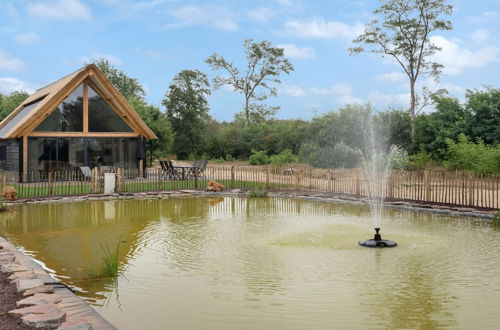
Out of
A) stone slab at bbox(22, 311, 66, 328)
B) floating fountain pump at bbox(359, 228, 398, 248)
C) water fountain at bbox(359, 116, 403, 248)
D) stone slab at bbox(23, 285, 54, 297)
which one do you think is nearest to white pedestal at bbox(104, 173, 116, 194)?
water fountain at bbox(359, 116, 403, 248)

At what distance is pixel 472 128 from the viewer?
2592 centimetres

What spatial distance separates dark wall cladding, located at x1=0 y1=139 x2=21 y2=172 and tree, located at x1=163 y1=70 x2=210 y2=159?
17958 millimetres

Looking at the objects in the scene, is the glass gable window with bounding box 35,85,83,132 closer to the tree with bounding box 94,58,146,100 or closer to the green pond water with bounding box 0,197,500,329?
the green pond water with bounding box 0,197,500,329

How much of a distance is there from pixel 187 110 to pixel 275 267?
34744 mm

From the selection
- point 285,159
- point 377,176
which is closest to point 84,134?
point 377,176

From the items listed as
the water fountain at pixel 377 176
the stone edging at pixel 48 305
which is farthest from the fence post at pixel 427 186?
the stone edging at pixel 48 305

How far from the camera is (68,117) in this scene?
2277 cm

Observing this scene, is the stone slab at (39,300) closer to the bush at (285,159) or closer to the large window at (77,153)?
the large window at (77,153)

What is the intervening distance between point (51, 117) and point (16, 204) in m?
7.39

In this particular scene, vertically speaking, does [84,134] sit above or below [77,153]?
above

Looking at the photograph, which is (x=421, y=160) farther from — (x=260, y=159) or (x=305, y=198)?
(x=260, y=159)

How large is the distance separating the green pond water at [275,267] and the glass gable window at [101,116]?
9776 mm

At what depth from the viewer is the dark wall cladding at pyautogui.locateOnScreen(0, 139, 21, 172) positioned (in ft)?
73.6

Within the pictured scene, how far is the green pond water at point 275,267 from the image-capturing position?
19.1 feet
